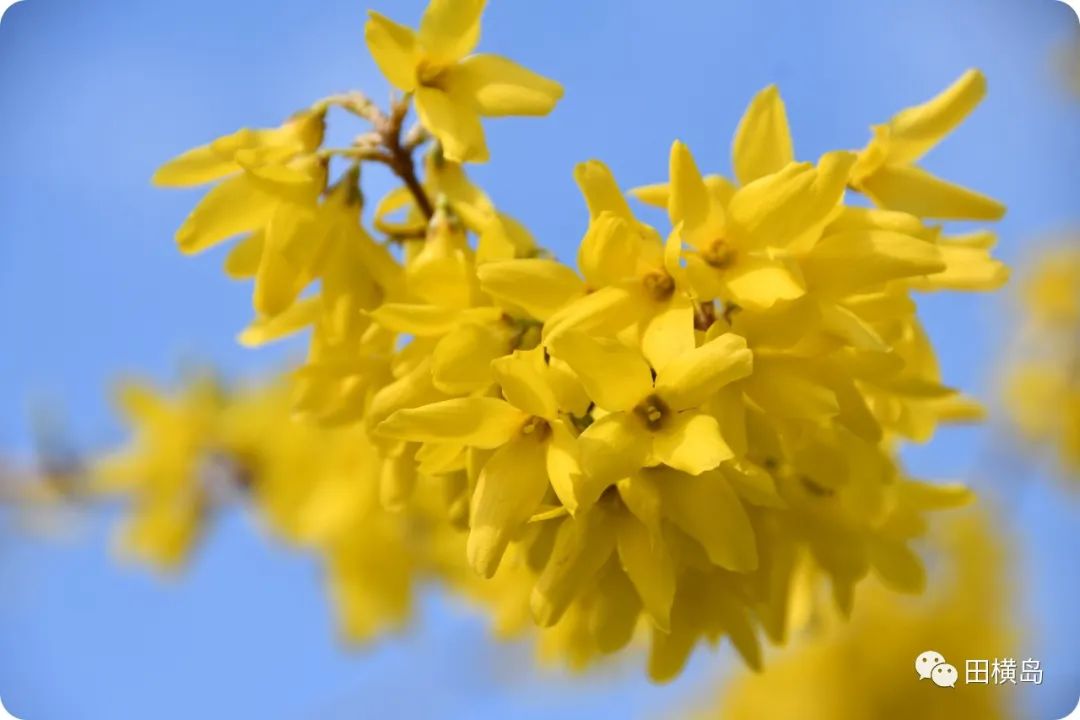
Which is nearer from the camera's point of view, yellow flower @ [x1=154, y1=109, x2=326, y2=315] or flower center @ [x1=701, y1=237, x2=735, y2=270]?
flower center @ [x1=701, y1=237, x2=735, y2=270]

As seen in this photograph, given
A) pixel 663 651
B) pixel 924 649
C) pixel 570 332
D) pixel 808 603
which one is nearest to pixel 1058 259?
pixel 924 649

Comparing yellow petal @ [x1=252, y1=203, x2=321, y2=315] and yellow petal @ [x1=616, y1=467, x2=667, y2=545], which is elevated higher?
yellow petal @ [x1=252, y1=203, x2=321, y2=315]

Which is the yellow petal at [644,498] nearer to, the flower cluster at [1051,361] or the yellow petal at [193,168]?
the yellow petal at [193,168]

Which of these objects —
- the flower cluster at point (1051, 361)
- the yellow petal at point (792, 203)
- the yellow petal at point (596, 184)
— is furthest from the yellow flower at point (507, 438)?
the flower cluster at point (1051, 361)

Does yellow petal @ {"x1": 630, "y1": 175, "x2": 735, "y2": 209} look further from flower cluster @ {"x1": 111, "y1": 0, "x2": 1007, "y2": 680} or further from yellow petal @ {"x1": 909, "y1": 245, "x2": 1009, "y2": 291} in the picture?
yellow petal @ {"x1": 909, "y1": 245, "x2": 1009, "y2": 291}

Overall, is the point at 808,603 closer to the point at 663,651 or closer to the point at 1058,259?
the point at 663,651

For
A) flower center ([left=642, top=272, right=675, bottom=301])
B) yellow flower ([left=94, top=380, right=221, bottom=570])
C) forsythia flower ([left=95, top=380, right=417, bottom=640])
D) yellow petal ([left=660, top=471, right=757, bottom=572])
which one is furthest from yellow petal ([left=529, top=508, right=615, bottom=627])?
yellow flower ([left=94, top=380, right=221, bottom=570])

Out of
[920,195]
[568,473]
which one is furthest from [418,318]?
[920,195]

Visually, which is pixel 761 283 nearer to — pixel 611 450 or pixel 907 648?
pixel 611 450
